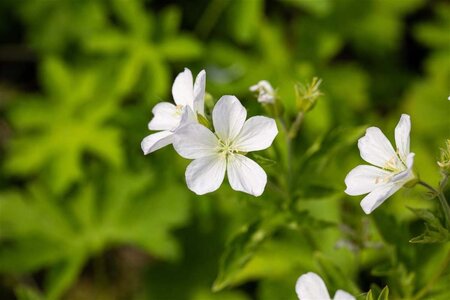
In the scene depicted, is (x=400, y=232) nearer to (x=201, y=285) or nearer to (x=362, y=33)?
(x=201, y=285)

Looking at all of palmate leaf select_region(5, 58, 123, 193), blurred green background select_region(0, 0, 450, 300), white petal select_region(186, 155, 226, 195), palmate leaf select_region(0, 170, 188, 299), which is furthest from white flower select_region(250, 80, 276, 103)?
palmate leaf select_region(5, 58, 123, 193)

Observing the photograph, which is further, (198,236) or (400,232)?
(198,236)

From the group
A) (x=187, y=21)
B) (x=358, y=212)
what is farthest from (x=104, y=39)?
(x=358, y=212)

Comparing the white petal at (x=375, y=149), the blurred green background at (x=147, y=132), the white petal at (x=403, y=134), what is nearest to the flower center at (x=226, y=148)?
the white petal at (x=375, y=149)

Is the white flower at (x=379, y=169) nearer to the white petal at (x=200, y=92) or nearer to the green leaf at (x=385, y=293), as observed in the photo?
the green leaf at (x=385, y=293)

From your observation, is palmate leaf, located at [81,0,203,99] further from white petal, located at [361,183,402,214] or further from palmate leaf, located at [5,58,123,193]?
white petal, located at [361,183,402,214]

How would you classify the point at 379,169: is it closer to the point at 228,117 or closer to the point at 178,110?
the point at 228,117

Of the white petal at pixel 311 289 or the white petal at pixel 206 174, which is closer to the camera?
the white petal at pixel 311 289
